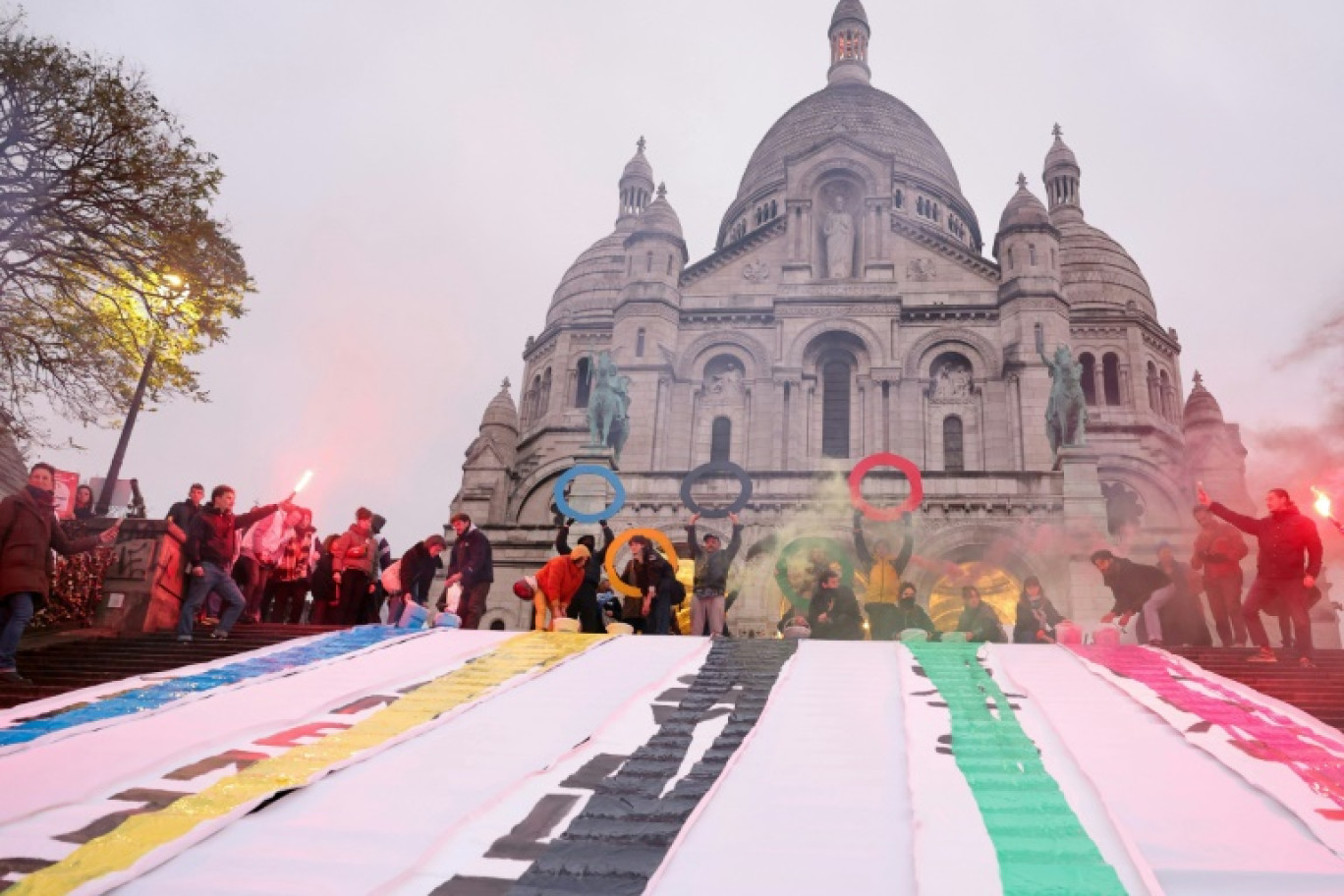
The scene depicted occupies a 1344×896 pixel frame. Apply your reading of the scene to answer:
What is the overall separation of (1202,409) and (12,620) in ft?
114

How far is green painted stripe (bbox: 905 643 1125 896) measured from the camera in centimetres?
433

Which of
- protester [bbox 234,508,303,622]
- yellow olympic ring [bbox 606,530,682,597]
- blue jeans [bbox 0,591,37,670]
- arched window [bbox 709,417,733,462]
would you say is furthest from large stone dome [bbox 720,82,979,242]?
blue jeans [bbox 0,591,37,670]

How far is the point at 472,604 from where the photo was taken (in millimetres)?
12266

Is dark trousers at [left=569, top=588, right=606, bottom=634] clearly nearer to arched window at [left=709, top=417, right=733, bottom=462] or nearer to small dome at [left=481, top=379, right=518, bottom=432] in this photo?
arched window at [left=709, top=417, right=733, bottom=462]

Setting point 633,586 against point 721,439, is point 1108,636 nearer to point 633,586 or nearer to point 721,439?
point 633,586

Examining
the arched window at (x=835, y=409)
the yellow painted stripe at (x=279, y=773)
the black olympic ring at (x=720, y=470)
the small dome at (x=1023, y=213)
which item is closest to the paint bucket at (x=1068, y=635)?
the yellow painted stripe at (x=279, y=773)

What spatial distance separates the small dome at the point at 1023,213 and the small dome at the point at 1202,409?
381 inches

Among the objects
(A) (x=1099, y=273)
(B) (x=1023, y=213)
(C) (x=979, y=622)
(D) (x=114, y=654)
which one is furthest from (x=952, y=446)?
(D) (x=114, y=654)

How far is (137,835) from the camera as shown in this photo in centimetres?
481

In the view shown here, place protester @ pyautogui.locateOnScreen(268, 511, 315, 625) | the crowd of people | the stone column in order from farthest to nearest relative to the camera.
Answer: the stone column
protester @ pyautogui.locateOnScreen(268, 511, 315, 625)
the crowd of people

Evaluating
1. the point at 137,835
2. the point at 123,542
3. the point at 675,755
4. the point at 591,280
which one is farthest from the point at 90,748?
the point at 591,280

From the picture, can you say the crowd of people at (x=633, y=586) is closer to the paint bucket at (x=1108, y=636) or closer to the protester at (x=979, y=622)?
the protester at (x=979, y=622)

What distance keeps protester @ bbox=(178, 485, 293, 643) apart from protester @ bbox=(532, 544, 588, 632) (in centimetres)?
323

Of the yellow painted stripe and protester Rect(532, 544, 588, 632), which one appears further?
protester Rect(532, 544, 588, 632)
